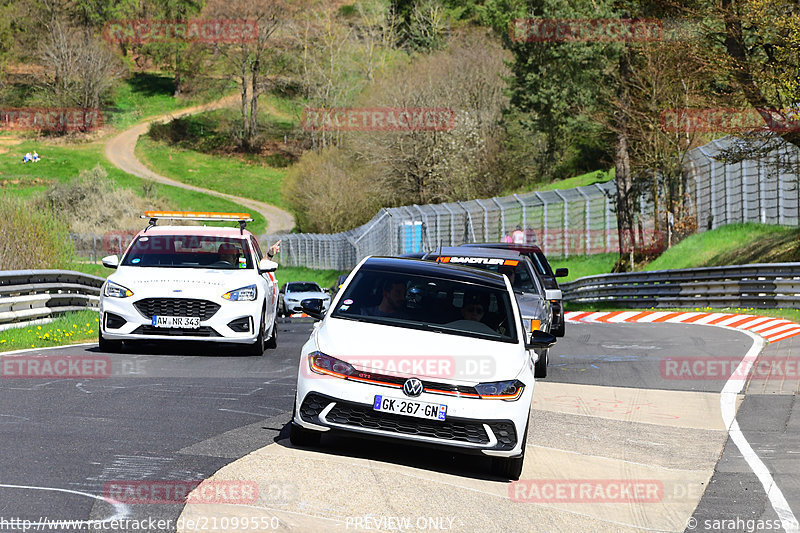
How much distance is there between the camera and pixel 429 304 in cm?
897

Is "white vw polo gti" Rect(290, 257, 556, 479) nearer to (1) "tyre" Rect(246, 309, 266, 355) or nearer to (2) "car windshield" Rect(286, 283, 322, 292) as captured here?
(1) "tyre" Rect(246, 309, 266, 355)

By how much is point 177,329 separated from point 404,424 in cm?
730

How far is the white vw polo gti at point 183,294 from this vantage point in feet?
47.0

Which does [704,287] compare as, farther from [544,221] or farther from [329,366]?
[329,366]

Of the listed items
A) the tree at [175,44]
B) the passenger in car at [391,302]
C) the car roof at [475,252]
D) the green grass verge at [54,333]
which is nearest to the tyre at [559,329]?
the car roof at [475,252]

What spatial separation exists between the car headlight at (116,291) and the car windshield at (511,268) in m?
4.37

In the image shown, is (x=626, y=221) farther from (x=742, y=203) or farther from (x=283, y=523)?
(x=283, y=523)

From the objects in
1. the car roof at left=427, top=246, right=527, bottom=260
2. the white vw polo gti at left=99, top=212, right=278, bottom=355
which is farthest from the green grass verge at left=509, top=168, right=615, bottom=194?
the white vw polo gti at left=99, top=212, right=278, bottom=355

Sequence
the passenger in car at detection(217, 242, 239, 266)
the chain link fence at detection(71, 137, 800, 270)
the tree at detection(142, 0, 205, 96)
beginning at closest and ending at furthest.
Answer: the passenger in car at detection(217, 242, 239, 266)
the chain link fence at detection(71, 137, 800, 270)
the tree at detection(142, 0, 205, 96)

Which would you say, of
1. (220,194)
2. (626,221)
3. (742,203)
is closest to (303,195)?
(220,194)

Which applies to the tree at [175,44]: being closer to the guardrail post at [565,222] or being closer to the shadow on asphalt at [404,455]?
the guardrail post at [565,222]

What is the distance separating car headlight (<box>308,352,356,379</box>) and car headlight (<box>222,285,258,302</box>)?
6776 mm

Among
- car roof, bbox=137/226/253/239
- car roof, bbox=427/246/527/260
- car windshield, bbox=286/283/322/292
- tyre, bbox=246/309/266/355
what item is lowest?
car windshield, bbox=286/283/322/292

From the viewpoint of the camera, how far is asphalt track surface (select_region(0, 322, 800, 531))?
6230 mm
